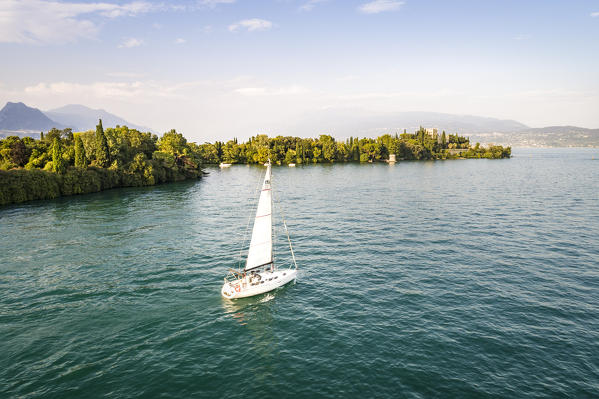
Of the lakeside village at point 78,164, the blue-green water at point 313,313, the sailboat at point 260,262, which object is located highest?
the lakeside village at point 78,164

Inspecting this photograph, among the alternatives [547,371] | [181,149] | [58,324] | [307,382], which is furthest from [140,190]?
[547,371]

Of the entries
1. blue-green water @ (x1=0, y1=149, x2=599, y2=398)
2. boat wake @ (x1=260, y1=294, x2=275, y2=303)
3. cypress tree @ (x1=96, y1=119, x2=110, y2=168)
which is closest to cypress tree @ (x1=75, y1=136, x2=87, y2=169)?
cypress tree @ (x1=96, y1=119, x2=110, y2=168)

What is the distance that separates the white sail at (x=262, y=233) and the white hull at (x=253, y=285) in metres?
1.47

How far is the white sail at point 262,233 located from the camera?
31.5m

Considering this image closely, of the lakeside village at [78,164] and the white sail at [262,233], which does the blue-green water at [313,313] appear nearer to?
the white sail at [262,233]

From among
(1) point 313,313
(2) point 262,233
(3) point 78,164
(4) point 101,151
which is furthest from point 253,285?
(4) point 101,151

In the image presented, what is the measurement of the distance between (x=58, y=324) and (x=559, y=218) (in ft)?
261

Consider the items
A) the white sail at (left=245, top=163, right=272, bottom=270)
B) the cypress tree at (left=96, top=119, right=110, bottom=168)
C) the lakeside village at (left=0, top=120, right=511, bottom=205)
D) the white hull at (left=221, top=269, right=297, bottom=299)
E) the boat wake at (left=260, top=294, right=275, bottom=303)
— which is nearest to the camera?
the white hull at (left=221, top=269, right=297, bottom=299)

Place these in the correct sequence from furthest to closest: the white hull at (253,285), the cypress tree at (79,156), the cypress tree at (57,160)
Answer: the cypress tree at (79,156) → the cypress tree at (57,160) → the white hull at (253,285)

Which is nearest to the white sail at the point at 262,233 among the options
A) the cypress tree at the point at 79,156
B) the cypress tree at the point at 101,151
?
the cypress tree at the point at 79,156

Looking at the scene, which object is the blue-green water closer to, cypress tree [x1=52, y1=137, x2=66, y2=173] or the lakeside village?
the lakeside village

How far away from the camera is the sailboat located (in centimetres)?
3145

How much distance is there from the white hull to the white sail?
1.47 meters

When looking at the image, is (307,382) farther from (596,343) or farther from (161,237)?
(161,237)
